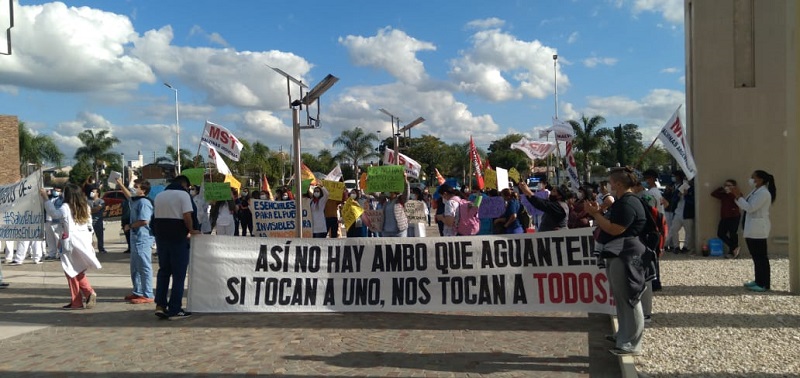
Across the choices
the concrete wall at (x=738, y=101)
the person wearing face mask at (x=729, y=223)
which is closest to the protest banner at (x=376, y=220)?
the person wearing face mask at (x=729, y=223)

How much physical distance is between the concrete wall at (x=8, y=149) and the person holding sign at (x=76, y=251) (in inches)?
878

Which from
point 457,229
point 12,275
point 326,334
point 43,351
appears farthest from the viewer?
point 12,275

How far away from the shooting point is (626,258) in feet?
17.7

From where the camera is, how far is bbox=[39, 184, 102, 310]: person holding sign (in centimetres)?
841

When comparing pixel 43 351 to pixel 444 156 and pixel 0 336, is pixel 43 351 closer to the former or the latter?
pixel 0 336

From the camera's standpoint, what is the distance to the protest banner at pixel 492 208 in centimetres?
1086

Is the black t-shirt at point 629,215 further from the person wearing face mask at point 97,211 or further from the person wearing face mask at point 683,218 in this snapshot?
the person wearing face mask at point 97,211

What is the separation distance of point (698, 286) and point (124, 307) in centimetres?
851

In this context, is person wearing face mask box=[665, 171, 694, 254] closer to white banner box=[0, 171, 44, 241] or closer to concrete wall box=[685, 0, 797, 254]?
concrete wall box=[685, 0, 797, 254]

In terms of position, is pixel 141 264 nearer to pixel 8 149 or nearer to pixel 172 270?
pixel 172 270

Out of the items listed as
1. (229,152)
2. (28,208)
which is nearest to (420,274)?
(28,208)

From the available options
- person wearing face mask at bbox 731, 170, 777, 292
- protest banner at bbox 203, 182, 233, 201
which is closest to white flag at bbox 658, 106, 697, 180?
person wearing face mask at bbox 731, 170, 777, 292

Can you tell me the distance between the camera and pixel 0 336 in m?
6.95

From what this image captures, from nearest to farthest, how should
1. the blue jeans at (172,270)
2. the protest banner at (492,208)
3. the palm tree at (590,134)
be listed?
the blue jeans at (172,270) < the protest banner at (492,208) < the palm tree at (590,134)
